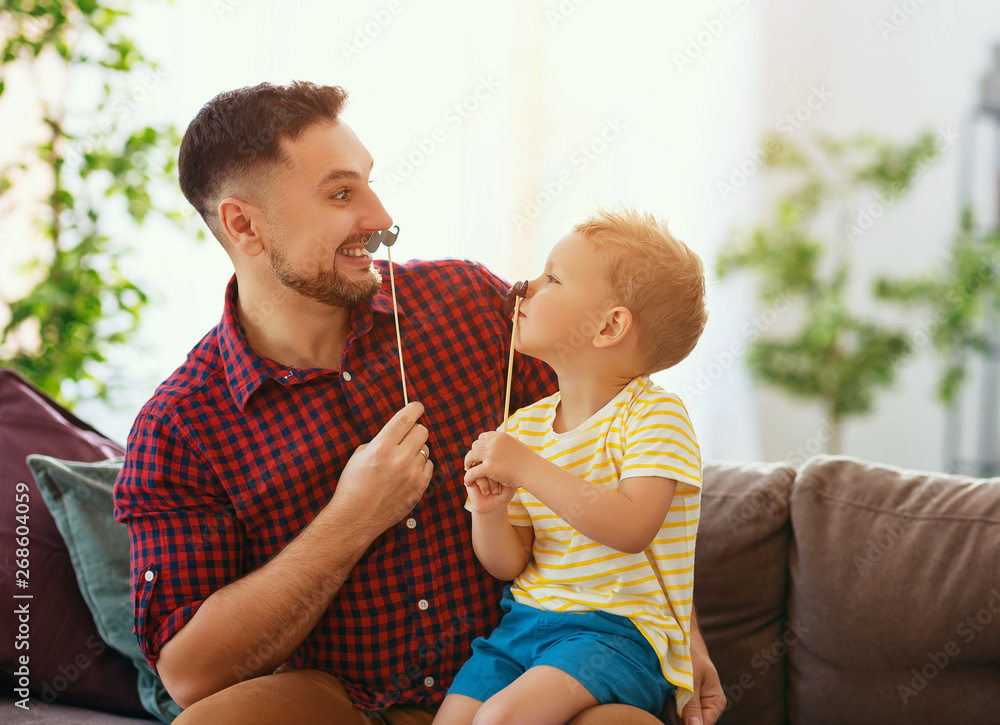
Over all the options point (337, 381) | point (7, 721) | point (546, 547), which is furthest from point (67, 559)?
point (546, 547)

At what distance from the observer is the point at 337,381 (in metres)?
1.55

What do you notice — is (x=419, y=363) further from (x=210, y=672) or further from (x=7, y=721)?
(x=7, y=721)

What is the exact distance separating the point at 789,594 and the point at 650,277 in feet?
2.70

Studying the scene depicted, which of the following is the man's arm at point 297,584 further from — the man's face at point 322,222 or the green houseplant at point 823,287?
the green houseplant at point 823,287

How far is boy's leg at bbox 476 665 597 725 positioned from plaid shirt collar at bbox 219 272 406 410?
637 millimetres

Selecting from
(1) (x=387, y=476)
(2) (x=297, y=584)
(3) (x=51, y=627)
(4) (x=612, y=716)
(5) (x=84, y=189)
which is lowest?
(3) (x=51, y=627)

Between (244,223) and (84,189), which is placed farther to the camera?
(84,189)

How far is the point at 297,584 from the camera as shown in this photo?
53.7 inches

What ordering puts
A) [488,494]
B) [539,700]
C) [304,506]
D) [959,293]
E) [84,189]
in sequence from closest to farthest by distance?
[539,700]
[488,494]
[304,506]
[84,189]
[959,293]

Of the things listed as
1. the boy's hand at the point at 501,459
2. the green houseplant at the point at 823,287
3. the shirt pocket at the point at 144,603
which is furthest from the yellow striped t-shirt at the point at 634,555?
the green houseplant at the point at 823,287

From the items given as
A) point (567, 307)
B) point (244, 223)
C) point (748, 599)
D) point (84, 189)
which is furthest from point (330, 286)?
point (84, 189)

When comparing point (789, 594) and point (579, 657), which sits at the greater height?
point (579, 657)

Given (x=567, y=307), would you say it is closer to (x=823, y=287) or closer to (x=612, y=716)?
(x=612, y=716)

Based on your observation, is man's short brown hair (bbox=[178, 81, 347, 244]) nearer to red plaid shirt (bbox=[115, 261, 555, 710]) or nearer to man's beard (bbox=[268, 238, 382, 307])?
man's beard (bbox=[268, 238, 382, 307])
